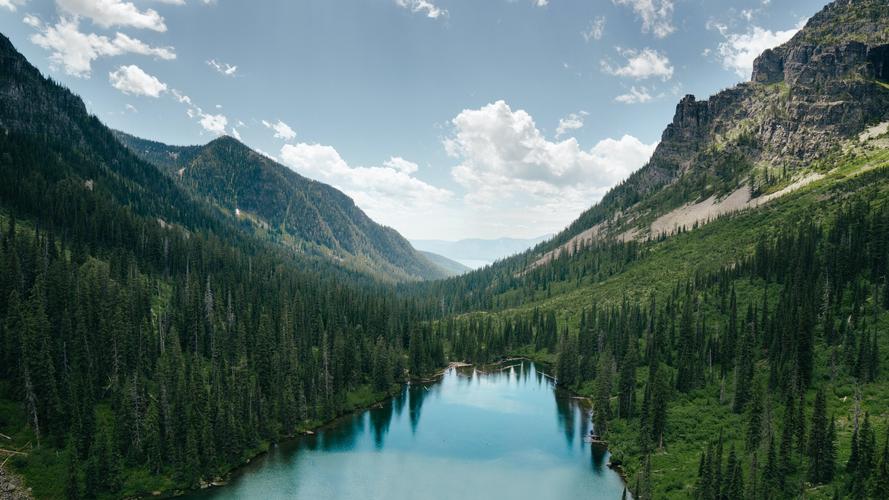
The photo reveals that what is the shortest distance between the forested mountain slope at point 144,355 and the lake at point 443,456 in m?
6.41

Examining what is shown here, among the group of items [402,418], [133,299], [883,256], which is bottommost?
→ [402,418]

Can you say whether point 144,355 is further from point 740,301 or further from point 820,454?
point 740,301

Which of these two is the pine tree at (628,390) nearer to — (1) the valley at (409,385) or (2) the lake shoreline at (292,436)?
(1) the valley at (409,385)

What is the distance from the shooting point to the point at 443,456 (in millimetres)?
85875

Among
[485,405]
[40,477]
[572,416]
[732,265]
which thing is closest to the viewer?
[40,477]

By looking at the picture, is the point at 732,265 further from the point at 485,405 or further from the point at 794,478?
the point at 794,478

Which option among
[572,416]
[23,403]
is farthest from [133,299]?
[572,416]

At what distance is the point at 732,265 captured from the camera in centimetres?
14912

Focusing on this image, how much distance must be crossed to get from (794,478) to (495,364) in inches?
4109

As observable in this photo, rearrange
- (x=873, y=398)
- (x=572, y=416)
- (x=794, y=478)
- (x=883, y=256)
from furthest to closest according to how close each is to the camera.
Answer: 1. (x=572, y=416)
2. (x=883, y=256)
3. (x=873, y=398)
4. (x=794, y=478)

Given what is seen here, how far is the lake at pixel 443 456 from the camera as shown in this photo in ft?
231

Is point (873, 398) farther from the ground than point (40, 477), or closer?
farther from the ground

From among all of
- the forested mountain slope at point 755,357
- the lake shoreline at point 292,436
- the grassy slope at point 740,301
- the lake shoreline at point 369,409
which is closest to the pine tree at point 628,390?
the forested mountain slope at point 755,357

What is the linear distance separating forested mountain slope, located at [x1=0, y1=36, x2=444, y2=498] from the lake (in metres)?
6.41
